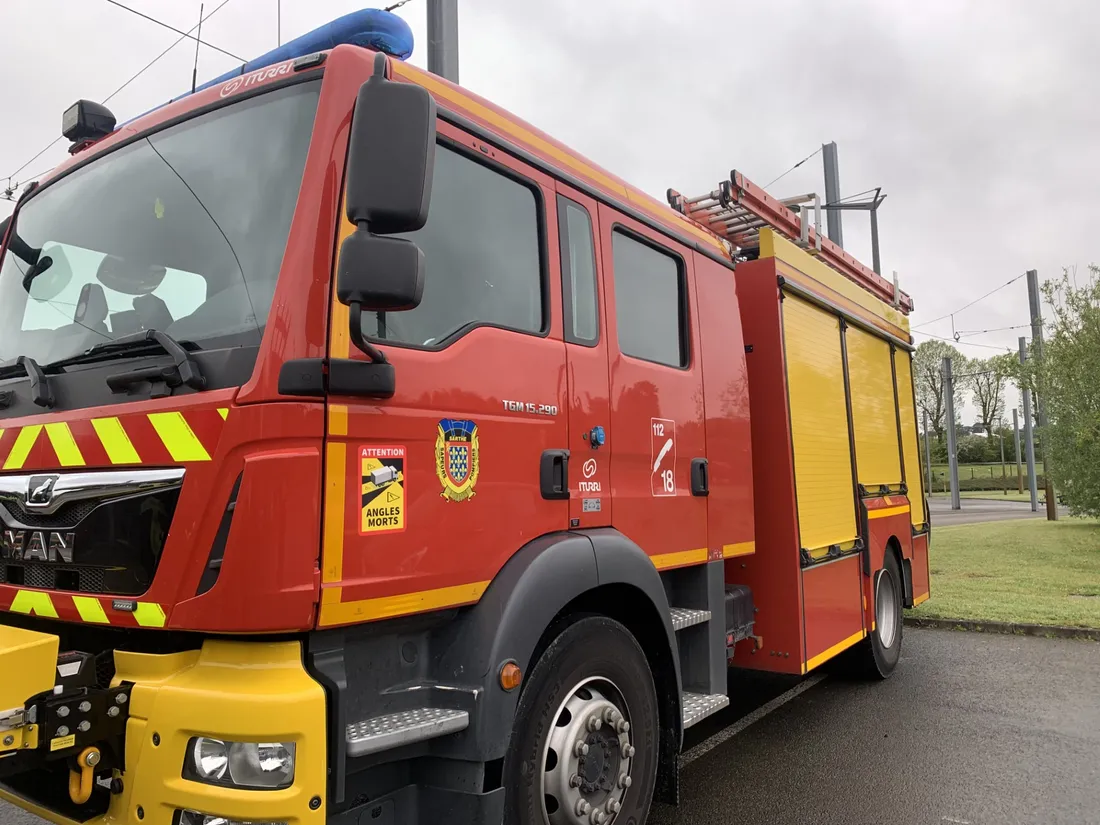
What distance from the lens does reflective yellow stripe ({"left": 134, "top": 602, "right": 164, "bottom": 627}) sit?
Answer: 2064 mm

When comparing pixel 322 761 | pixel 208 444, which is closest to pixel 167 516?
pixel 208 444

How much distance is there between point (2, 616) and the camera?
260cm

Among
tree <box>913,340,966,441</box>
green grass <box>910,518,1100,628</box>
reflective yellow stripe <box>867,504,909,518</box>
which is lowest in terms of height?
green grass <box>910,518,1100,628</box>

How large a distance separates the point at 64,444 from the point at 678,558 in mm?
2435

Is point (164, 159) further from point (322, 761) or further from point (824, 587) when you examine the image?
point (824, 587)

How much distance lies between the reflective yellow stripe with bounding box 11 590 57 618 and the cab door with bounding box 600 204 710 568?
1.93 metres

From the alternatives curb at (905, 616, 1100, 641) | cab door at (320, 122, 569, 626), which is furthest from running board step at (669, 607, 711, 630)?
curb at (905, 616, 1100, 641)

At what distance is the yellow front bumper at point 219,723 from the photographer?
1.90 metres

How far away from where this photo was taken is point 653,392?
138 inches

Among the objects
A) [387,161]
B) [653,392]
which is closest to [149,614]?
[387,161]

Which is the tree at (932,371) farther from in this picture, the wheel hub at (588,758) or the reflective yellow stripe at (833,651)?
the wheel hub at (588,758)

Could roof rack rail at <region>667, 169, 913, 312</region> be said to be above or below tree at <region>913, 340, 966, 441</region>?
below

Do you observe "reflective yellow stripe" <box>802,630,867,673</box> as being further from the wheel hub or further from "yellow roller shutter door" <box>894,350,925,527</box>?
"yellow roller shutter door" <box>894,350,925,527</box>

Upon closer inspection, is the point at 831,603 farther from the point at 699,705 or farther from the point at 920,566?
the point at 920,566
